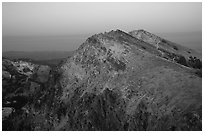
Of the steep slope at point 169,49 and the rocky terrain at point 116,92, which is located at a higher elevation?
the steep slope at point 169,49

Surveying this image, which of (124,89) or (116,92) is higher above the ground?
(124,89)

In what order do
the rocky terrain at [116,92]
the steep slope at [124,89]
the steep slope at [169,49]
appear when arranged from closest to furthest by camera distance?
the steep slope at [124,89] < the rocky terrain at [116,92] < the steep slope at [169,49]

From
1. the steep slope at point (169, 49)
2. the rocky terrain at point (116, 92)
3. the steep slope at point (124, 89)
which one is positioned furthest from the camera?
the steep slope at point (169, 49)

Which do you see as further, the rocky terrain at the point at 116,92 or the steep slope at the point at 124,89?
the rocky terrain at the point at 116,92

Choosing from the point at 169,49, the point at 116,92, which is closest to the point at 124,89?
the point at 116,92

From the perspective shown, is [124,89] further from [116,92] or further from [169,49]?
[169,49]

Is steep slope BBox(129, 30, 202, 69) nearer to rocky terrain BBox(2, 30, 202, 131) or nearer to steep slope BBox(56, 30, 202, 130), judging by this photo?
rocky terrain BBox(2, 30, 202, 131)

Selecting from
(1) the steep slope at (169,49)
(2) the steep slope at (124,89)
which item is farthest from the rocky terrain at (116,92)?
(1) the steep slope at (169,49)

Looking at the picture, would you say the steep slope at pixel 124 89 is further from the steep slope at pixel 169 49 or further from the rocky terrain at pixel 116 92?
the steep slope at pixel 169 49

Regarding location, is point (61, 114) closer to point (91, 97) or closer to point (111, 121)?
point (91, 97)
